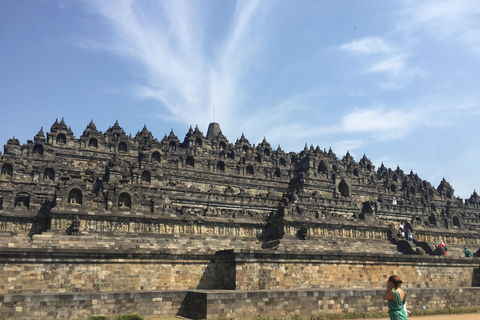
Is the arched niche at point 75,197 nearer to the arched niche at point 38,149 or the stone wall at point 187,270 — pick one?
the stone wall at point 187,270

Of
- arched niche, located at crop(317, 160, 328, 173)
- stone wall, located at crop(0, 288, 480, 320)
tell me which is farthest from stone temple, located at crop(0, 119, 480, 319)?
arched niche, located at crop(317, 160, 328, 173)

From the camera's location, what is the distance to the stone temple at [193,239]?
19.8 m

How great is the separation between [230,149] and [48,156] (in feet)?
80.3

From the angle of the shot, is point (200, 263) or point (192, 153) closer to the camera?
point (200, 263)

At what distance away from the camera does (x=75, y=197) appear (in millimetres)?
31891

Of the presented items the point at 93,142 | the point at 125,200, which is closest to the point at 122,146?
the point at 93,142

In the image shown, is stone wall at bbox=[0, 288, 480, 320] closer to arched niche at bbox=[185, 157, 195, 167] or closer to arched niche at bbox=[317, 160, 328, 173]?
arched niche at bbox=[185, 157, 195, 167]

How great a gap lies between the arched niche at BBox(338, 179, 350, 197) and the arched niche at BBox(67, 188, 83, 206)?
3929 cm

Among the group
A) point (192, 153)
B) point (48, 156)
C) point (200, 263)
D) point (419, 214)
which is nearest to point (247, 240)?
point (200, 263)

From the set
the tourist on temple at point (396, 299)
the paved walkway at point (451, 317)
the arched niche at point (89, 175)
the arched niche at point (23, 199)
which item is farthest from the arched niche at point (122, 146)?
the tourist on temple at point (396, 299)

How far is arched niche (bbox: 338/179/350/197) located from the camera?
198ft

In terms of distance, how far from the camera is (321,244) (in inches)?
1326

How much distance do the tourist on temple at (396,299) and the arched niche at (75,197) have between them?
26286 mm

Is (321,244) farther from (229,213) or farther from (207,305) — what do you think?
(207,305)
